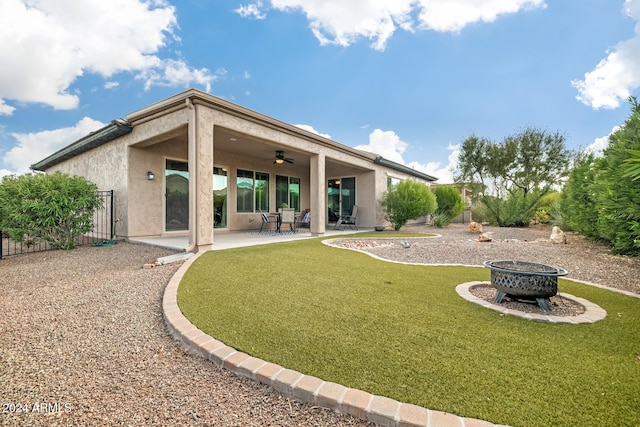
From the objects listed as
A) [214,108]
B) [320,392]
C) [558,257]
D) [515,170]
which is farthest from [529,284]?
[515,170]

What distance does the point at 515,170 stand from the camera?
52.4 ft

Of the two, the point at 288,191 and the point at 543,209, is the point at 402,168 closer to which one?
the point at 288,191

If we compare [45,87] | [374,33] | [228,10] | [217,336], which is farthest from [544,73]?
[45,87]

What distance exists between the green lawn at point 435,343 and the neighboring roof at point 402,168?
986 cm

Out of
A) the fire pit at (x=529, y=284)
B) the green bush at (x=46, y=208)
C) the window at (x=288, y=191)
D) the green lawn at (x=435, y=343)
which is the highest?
the window at (x=288, y=191)

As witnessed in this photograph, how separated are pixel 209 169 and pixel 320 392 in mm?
5912

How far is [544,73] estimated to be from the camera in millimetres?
10656

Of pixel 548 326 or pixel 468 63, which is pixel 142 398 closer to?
pixel 548 326

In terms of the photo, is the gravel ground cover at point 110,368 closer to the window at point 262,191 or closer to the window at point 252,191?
the window at point 252,191

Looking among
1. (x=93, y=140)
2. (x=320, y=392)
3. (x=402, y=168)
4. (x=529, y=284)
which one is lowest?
(x=320, y=392)

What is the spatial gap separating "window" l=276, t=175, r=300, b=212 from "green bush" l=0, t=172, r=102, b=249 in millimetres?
7259

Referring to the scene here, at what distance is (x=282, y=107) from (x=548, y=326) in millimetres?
15430

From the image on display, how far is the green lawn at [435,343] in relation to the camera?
158 centimetres

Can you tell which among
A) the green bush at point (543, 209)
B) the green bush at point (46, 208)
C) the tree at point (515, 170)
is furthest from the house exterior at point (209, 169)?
the green bush at point (543, 209)
